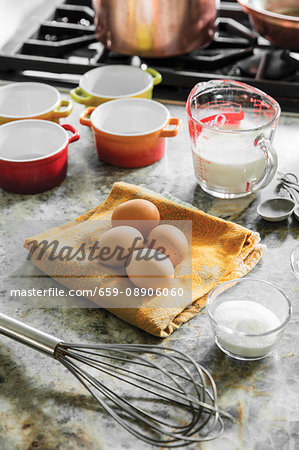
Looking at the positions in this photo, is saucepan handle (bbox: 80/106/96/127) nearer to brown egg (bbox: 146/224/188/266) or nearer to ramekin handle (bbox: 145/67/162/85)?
ramekin handle (bbox: 145/67/162/85)

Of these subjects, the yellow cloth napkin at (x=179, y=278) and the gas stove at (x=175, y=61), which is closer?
the yellow cloth napkin at (x=179, y=278)

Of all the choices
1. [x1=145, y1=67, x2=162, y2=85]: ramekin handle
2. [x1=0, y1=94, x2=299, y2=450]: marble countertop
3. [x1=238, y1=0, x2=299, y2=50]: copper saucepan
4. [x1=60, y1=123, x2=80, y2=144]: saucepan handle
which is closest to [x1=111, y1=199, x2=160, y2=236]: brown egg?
[x1=0, y1=94, x2=299, y2=450]: marble countertop

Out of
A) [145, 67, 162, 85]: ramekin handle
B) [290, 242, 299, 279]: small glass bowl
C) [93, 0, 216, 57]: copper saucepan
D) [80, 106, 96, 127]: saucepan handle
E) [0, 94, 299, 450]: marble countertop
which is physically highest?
[93, 0, 216, 57]: copper saucepan

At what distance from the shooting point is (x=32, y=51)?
1.34m

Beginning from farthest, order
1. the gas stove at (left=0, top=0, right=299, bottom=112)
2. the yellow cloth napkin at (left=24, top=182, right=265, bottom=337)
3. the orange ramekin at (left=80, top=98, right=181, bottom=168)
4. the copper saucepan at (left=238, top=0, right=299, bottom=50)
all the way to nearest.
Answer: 1. the gas stove at (left=0, top=0, right=299, bottom=112)
2. the copper saucepan at (left=238, top=0, right=299, bottom=50)
3. the orange ramekin at (left=80, top=98, right=181, bottom=168)
4. the yellow cloth napkin at (left=24, top=182, right=265, bottom=337)

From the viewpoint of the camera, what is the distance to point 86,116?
3.55 feet

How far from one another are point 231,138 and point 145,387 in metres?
0.42

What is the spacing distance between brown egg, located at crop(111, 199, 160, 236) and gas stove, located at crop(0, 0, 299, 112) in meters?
0.49

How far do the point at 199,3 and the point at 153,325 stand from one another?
0.79 m

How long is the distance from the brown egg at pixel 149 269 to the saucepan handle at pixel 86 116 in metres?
0.37

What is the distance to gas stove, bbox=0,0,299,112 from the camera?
1.21 m

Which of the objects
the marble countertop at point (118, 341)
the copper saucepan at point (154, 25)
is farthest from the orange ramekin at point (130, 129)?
the copper saucepan at point (154, 25)

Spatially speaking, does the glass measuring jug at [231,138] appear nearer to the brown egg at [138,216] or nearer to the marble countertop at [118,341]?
the marble countertop at [118,341]

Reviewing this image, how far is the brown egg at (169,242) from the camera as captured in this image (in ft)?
2.47
